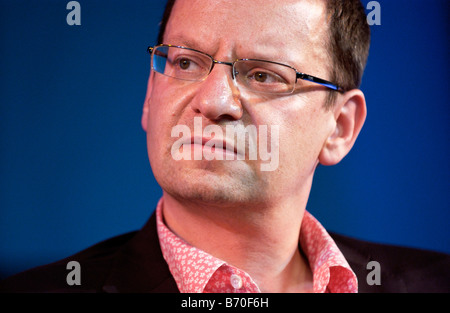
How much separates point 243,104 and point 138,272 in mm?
657

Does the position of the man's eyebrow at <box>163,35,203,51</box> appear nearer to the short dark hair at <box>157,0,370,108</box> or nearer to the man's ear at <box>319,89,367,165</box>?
the short dark hair at <box>157,0,370,108</box>

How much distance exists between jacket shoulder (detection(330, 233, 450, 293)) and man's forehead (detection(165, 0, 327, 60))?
3.02 feet

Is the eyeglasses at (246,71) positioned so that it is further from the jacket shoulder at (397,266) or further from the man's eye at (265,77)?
the jacket shoulder at (397,266)

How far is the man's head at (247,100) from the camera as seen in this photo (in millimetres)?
1632

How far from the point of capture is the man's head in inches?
64.2

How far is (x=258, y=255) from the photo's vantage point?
6.02 ft

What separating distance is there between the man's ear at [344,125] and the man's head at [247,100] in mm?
37

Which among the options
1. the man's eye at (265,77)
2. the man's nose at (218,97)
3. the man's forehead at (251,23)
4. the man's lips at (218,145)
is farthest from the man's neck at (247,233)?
the man's forehead at (251,23)

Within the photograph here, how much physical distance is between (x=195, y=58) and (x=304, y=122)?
0.42m

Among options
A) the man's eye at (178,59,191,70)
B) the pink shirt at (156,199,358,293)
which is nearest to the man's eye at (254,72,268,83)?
the man's eye at (178,59,191,70)

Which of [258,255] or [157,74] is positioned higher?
[157,74]

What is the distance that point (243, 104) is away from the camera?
1.68m
